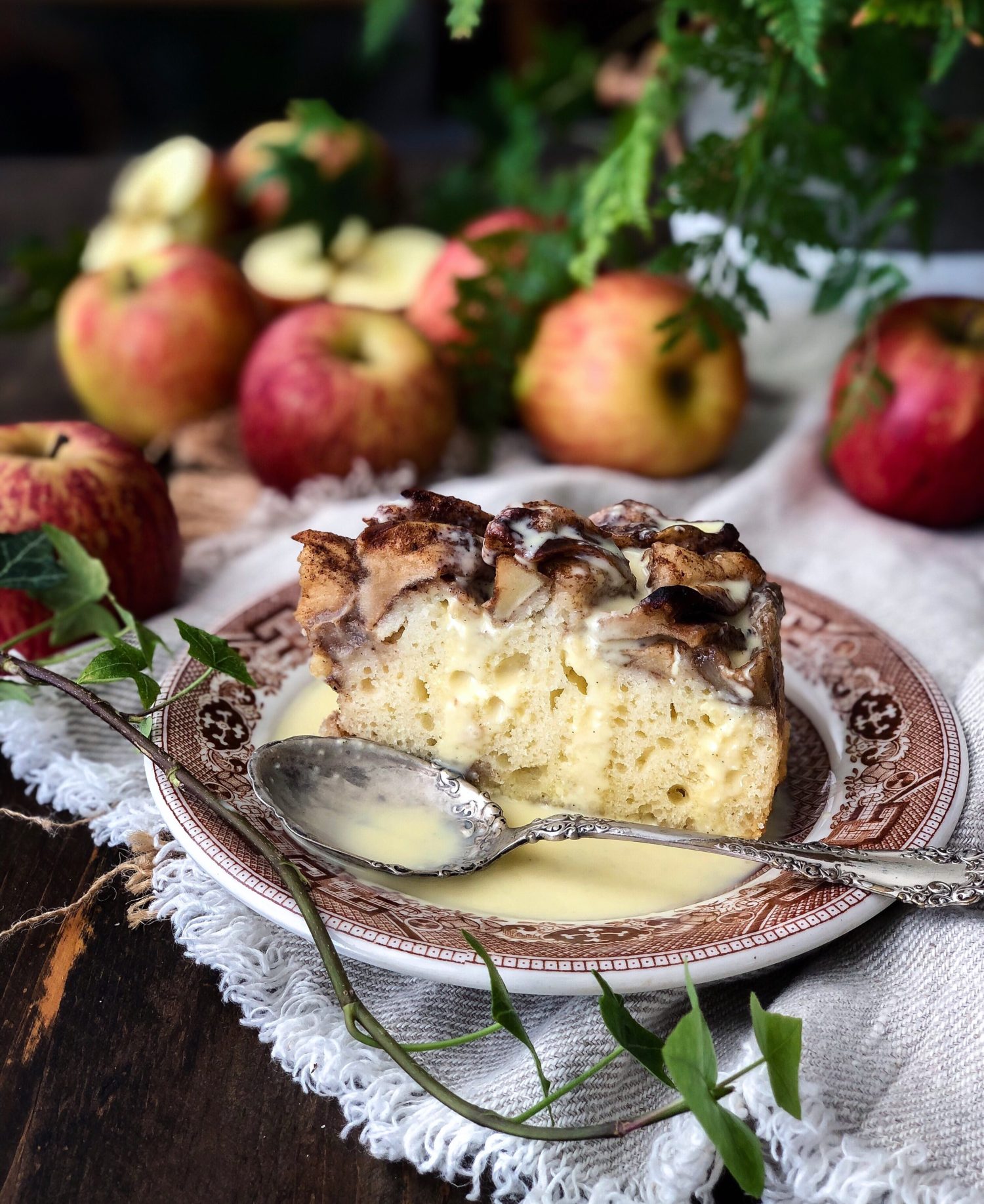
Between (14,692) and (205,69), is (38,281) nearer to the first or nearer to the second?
(14,692)

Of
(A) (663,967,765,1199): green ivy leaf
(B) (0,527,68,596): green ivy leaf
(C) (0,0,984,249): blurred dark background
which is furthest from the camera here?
(C) (0,0,984,249): blurred dark background

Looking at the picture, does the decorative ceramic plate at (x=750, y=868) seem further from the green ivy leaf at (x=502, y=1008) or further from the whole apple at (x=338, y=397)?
the whole apple at (x=338, y=397)

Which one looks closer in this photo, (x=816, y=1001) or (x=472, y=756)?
(x=816, y=1001)

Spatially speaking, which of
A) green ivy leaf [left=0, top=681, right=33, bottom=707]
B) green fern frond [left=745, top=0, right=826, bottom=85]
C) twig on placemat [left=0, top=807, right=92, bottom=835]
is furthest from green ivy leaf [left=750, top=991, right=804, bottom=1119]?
green fern frond [left=745, top=0, right=826, bottom=85]

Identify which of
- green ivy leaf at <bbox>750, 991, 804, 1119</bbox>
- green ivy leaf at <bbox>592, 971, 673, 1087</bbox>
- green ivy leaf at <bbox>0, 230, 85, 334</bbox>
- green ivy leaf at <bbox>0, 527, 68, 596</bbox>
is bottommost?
green ivy leaf at <bbox>0, 230, 85, 334</bbox>

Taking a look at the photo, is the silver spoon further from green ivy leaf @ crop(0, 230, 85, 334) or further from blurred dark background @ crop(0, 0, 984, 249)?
blurred dark background @ crop(0, 0, 984, 249)

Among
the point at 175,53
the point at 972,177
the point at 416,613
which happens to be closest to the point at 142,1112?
the point at 416,613

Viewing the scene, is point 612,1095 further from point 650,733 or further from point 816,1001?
point 650,733
